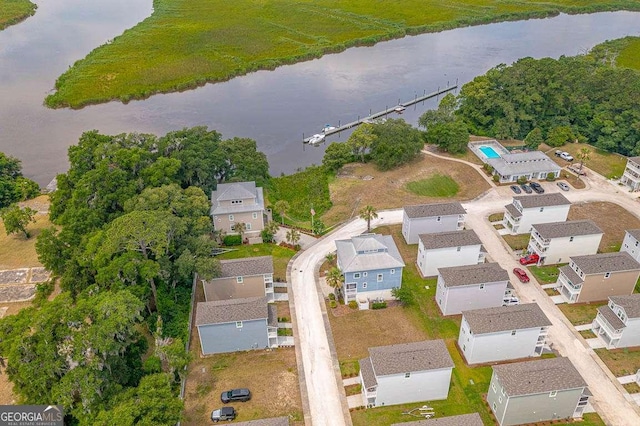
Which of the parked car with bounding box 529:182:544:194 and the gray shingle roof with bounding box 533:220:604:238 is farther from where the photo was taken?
the parked car with bounding box 529:182:544:194

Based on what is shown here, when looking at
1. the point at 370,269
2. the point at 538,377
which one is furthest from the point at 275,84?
the point at 538,377

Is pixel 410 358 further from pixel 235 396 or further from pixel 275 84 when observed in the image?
pixel 275 84

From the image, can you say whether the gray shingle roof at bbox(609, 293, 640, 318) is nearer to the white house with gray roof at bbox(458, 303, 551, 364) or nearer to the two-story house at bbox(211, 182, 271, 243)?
the white house with gray roof at bbox(458, 303, 551, 364)

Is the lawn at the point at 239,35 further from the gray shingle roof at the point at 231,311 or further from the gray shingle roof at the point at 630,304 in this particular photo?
the gray shingle roof at the point at 630,304

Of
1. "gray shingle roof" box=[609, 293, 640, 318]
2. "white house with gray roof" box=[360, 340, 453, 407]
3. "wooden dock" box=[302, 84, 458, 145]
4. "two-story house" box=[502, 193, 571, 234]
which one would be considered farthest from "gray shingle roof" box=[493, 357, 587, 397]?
"wooden dock" box=[302, 84, 458, 145]

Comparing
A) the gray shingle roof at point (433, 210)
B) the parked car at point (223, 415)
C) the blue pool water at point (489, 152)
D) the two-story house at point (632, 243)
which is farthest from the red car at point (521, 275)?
the parked car at point (223, 415)
